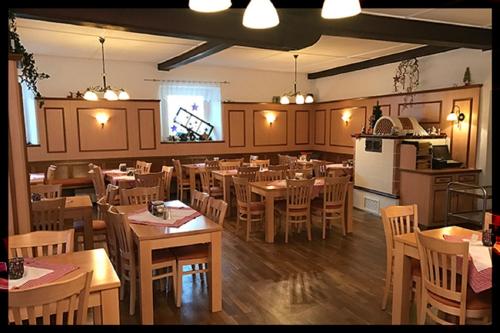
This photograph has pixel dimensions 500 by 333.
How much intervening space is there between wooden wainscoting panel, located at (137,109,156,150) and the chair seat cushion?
5111 mm

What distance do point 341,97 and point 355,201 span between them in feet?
9.85

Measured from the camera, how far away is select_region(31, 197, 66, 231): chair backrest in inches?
130

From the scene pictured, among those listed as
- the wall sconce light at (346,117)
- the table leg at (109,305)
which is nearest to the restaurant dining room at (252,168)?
the table leg at (109,305)

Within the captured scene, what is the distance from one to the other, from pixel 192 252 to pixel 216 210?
0.44m

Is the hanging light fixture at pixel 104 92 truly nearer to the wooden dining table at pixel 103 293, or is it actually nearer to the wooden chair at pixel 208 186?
the wooden chair at pixel 208 186

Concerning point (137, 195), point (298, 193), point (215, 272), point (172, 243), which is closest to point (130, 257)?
point (172, 243)

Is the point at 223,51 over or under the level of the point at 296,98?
over

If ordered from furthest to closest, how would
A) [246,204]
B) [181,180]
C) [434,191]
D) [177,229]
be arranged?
[181,180]
[434,191]
[246,204]
[177,229]

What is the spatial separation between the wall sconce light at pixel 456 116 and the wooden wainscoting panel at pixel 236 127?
4.40m

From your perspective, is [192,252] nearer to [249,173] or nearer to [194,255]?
[194,255]

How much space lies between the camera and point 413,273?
8.86 feet

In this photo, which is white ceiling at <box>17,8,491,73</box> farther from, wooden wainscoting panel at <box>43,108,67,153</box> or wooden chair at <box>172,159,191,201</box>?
wooden chair at <box>172,159,191,201</box>

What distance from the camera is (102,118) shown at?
7.46 meters

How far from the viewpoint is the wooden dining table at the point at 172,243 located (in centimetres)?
277
